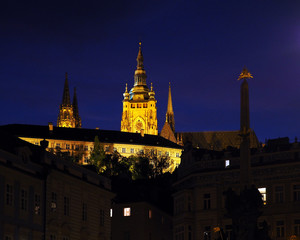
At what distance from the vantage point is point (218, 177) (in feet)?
284

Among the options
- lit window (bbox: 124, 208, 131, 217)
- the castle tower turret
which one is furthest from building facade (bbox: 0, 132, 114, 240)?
lit window (bbox: 124, 208, 131, 217)

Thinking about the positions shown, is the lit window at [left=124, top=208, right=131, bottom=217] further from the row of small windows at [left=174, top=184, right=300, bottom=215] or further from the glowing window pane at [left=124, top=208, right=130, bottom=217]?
the row of small windows at [left=174, top=184, right=300, bottom=215]

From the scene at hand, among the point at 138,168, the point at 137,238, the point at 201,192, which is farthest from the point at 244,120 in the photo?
the point at 138,168

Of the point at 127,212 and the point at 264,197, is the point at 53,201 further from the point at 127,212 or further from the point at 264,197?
the point at 127,212

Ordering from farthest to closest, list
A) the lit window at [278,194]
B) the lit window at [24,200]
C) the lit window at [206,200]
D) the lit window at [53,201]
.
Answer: the lit window at [206,200], the lit window at [278,194], the lit window at [53,201], the lit window at [24,200]

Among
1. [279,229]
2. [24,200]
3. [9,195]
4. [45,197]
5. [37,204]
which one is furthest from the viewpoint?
[279,229]

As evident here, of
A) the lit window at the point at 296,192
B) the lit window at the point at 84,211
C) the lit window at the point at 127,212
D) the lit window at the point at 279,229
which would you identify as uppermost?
the lit window at the point at 296,192

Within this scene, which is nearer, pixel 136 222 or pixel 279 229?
pixel 279 229

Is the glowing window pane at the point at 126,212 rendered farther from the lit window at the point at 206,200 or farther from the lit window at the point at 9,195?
the lit window at the point at 9,195

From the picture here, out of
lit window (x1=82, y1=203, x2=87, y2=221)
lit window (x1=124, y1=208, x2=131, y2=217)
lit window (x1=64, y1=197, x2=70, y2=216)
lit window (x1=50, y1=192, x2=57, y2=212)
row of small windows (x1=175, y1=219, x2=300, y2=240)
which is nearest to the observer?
lit window (x1=50, y1=192, x2=57, y2=212)

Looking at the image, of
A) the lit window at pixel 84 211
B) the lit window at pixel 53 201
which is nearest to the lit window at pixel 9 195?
the lit window at pixel 53 201

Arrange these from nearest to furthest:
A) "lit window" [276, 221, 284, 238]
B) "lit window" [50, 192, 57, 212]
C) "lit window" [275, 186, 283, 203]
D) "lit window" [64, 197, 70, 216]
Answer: "lit window" [50, 192, 57, 212] → "lit window" [64, 197, 70, 216] → "lit window" [276, 221, 284, 238] → "lit window" [275, 186, 283, 203]

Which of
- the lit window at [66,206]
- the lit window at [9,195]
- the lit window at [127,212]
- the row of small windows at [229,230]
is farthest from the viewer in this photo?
the lit window at [127,212]

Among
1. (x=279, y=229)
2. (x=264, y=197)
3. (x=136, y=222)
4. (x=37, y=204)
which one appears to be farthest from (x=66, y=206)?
(x=136, y=222)
